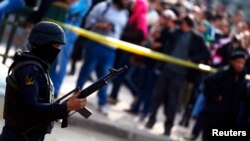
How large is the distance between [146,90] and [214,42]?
1.80m

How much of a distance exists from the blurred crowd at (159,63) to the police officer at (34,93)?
4031mm

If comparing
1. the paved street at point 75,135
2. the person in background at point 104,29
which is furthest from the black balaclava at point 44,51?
the person in background at point 104,29

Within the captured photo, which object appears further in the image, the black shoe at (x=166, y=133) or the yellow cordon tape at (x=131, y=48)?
the black shoe at (x=166, y=133)

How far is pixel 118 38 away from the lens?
9.05 m

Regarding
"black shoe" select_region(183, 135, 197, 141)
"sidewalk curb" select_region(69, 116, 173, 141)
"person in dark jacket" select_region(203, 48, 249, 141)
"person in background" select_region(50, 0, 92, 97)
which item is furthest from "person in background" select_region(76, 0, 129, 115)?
"person in dark jacket" select_region(203, 48, 249, 141)

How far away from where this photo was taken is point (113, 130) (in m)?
8.53

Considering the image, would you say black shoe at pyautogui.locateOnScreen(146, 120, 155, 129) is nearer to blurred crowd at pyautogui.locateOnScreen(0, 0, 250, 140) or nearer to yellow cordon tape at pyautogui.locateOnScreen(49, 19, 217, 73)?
blurred crowd at pyautogui.locateOnScreen(0, 0, 250, 140)

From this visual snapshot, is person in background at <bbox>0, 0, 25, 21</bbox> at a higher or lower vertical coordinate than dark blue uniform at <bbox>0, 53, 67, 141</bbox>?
higher

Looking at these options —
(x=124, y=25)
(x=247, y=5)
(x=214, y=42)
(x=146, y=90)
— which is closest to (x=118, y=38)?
(x=124, y=25)

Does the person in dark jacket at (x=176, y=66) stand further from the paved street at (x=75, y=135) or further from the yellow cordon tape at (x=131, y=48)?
the paved street at (x=75, y=135)

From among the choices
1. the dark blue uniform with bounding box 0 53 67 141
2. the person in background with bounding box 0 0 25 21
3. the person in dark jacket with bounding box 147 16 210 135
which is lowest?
the dark blue uniform with bounding box 0 53 67 141

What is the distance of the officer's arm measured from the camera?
385 cm

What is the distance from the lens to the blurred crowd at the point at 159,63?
25.7 ft

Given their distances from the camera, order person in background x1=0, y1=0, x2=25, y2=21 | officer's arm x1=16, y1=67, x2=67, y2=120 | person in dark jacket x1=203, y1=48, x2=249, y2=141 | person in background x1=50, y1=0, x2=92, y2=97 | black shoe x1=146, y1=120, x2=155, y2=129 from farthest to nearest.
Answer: black shoe x1=146, y1=120, x2=155, y2=129 < person in background x1=50, y1=0, x2=92, y2=97 < person in background x1=0, y1=0, x2=25, y2=21 < person in dark jacket x1=203, y1=48, x2=249, y2=141 < officer's arm x1=16, y1=67, x2=67, y2=120
